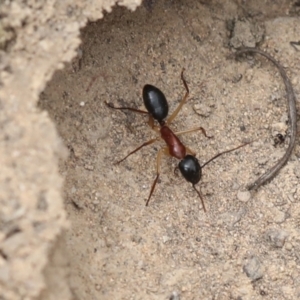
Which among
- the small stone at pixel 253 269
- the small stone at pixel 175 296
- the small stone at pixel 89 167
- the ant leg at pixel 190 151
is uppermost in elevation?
the small stone at pixel 89 167

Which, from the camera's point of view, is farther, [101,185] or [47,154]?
[101,185]

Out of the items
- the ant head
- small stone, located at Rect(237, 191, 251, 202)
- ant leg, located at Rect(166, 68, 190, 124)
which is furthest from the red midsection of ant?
small stone, located at Rect(237, 191, 251, 202)

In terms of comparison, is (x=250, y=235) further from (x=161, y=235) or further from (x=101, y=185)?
(x=101, y=185)

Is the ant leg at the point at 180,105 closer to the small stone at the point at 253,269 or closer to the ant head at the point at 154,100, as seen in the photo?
the ant head at the point at 154,100

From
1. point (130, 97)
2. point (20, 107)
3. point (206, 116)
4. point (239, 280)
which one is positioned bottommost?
point (239, 280)

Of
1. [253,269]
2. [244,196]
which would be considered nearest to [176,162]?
[244,196]

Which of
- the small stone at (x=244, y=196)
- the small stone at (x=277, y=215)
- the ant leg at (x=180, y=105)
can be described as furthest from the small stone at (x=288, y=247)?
the ant leg at (x=180, y=105)

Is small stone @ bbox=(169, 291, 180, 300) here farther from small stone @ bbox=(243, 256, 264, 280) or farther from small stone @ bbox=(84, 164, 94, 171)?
small stone @ bbox=(84, 164, 94, 171)

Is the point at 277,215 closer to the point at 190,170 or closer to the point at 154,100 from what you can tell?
the point at 190,170

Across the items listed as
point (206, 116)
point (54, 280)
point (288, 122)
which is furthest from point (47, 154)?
point (288, 122)
